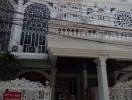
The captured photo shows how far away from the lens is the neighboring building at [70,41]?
810cm

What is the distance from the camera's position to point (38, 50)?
10.8 meters

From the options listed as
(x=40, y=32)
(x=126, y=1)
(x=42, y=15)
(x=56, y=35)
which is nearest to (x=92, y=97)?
(x=56, y=35)

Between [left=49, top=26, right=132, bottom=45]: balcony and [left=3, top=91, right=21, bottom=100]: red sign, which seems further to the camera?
[left=49, top=26, right=132, bottom=45]: balcony

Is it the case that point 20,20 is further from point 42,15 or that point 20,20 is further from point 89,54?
point 89,54

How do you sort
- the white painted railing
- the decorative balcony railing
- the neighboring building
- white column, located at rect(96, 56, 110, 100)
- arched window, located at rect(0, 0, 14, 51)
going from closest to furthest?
the white painted railing, white column, located at rect(96, 56, 110, 100), the neighboring building, the decorative balcony railing, arched window, located at rect(0, 0, 14, 51)

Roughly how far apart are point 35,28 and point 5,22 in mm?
1472

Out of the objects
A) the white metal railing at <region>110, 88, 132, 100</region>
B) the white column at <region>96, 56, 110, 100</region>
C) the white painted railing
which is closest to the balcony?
the white column at <region>96, 56, 110, 100</region>

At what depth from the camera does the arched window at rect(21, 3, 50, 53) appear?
10.9 meters

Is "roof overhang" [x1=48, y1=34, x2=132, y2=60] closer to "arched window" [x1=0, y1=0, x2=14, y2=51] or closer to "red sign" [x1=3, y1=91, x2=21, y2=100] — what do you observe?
"red sign" [x1=3, y1=91, x2=21, y2=100]

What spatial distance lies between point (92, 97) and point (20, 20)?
519 cm

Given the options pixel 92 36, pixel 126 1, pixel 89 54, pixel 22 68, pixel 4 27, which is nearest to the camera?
pixel 89 54

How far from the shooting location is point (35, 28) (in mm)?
11367

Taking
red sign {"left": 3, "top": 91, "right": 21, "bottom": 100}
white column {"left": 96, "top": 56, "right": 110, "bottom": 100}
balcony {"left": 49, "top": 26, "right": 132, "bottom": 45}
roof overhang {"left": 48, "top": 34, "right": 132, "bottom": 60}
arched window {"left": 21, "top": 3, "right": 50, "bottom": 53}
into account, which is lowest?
→ red sign {"left": 3, "top": 91, "right": 21, "bottom": 100}

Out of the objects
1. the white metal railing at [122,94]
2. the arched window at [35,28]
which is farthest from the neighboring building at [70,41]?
the white metal railing at [122,94]
